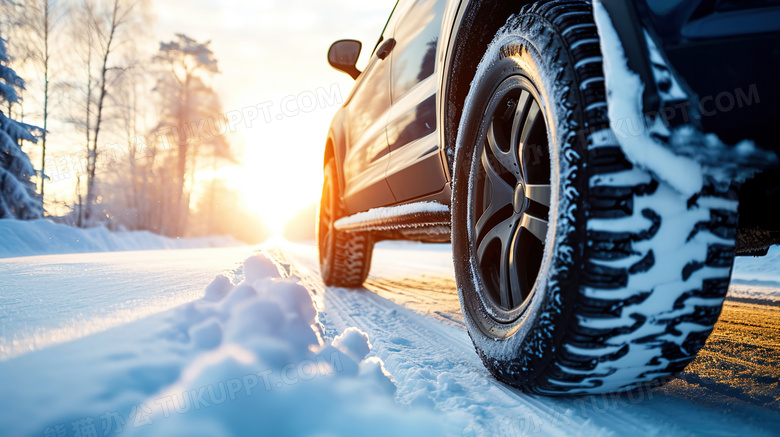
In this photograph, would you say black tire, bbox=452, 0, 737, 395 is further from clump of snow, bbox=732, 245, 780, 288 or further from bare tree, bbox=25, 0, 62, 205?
bare tree, bbox=25, 0, 62, 205

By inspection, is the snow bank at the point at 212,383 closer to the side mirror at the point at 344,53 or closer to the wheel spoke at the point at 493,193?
the wheel spoke at the point at 493,193

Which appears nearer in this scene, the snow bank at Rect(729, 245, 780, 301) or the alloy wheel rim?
the alloy wheel rim

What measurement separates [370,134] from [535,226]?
6.12ft

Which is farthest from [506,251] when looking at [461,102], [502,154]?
[461,102]

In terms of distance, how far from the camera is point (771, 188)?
0.95m

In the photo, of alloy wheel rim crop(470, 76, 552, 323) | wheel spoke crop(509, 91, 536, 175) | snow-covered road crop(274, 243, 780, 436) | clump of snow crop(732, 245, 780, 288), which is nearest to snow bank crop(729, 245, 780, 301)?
clump of snow crop(732, 245, 780, 288)

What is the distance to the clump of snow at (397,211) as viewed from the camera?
1944 mm

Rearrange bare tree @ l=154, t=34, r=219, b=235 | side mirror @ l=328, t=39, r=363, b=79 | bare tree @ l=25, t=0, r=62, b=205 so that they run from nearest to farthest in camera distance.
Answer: side mirror @ l=328, t=39, r=363, b=79 → bare tree @ l=25, t=0, r=62, b=205 → bare tree @ l=154, t=34, r=219, b=235

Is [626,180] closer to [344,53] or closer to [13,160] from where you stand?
[344,53]

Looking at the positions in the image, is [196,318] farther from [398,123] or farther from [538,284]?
[398,123]

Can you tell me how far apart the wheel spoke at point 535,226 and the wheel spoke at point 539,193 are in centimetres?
5

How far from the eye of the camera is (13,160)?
13.6m

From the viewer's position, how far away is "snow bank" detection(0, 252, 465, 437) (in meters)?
0.81

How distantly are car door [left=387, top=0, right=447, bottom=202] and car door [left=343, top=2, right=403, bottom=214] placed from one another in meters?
0.12
